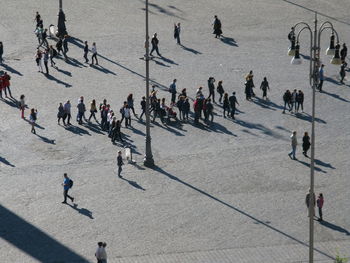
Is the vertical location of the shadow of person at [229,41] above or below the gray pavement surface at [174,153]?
below

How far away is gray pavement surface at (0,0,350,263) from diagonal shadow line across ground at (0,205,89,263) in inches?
2.8

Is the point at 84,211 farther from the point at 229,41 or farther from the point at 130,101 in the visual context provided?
the point at 229,41

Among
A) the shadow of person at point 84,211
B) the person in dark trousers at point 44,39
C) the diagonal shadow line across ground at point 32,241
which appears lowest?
the person in dark trousers at point 44,39

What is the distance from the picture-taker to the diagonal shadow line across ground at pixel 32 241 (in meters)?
41.5

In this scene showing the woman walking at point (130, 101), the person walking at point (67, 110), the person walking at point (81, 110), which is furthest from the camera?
the woman walking at point (130, 101)

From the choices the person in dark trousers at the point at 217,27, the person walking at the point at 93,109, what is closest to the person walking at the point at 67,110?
the person walking at the point at 93,109

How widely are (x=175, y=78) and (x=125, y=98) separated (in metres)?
4.24

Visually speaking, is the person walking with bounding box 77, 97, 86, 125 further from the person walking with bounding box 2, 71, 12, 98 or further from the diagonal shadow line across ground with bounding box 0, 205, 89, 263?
the diagonal shadow line across ground with bounding box 0, 205, 89, 263

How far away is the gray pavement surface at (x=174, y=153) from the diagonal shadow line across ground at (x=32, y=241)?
71mm

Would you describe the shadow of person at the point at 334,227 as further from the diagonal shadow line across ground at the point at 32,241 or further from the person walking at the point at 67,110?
the person walking at the point at 67,110

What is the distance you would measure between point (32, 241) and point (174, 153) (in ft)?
35.9

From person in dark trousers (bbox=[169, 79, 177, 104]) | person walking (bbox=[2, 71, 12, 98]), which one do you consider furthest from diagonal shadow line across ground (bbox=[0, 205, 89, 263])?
person in dark trousers (bbox=[169, 79, 177, 104])

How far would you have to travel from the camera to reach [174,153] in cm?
5197

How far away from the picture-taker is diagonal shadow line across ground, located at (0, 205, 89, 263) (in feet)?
136
